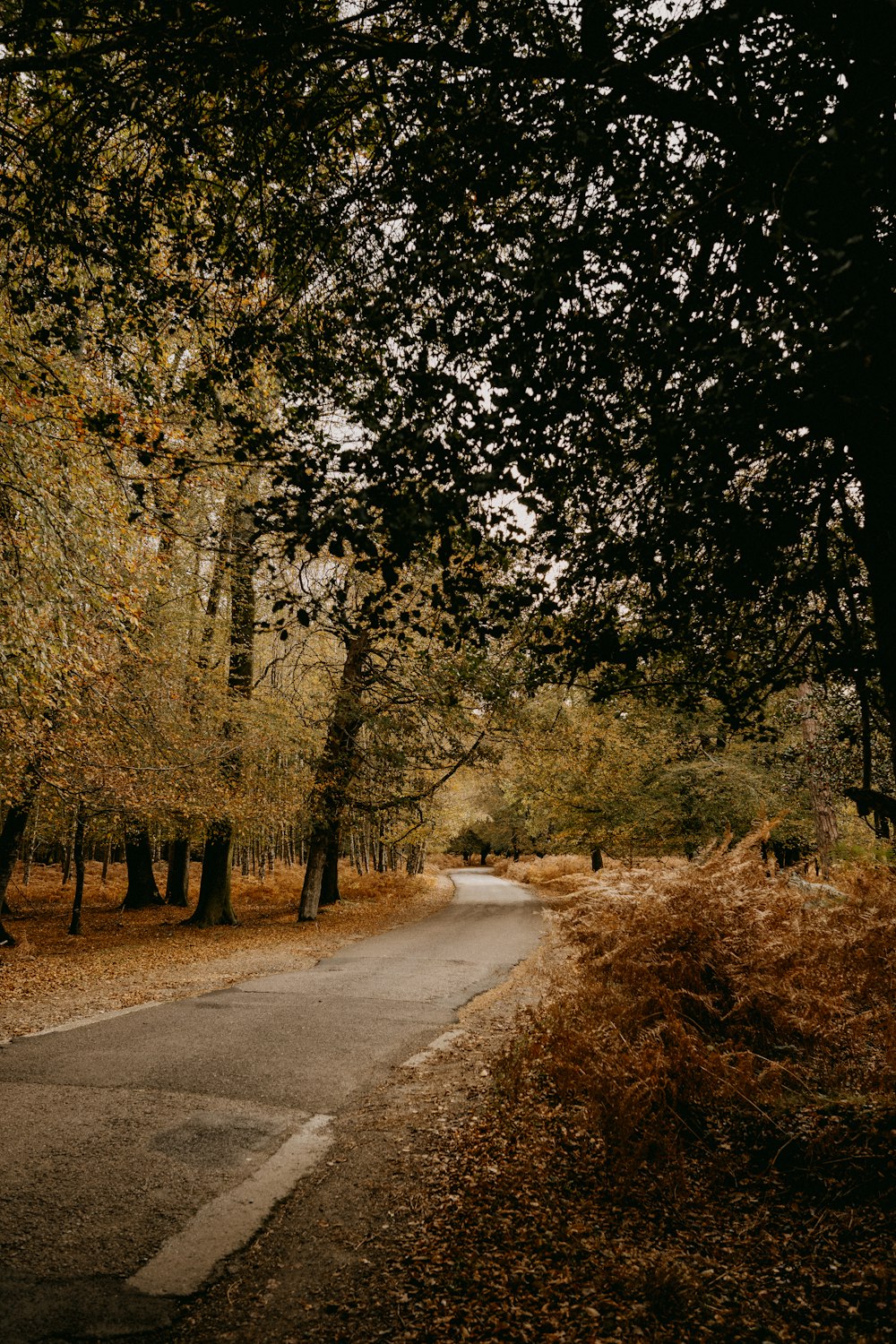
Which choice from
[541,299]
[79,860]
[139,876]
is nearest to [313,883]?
[79,860]

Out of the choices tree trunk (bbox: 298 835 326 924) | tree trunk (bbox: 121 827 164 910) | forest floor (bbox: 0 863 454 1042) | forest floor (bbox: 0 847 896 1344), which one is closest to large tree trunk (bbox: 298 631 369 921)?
tree trunk (bbox: 298 835 326 924)

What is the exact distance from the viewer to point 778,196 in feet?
8.78

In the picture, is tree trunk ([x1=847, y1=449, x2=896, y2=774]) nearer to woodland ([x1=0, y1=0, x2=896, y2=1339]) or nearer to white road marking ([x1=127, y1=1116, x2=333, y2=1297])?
woodland ([x1=0, y1=0, x2=896, y2=1339])

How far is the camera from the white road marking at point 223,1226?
318cm

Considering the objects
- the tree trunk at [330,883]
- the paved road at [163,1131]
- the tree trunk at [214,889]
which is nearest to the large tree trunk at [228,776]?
the tree trunk at [214,889]

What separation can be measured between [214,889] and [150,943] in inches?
133

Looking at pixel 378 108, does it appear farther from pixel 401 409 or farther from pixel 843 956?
pixel 843 956

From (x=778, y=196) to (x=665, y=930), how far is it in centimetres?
540

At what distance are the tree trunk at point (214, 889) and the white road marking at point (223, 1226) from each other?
15.1 m

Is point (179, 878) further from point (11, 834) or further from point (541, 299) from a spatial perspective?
point (541, 299)

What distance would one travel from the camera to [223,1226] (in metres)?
3.66

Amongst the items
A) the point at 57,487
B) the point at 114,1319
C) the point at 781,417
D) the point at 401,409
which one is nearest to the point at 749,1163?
the point at 114,1319

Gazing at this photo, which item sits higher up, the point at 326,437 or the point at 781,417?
the point at 326,437

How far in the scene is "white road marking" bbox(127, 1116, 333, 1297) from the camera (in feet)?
10.4
